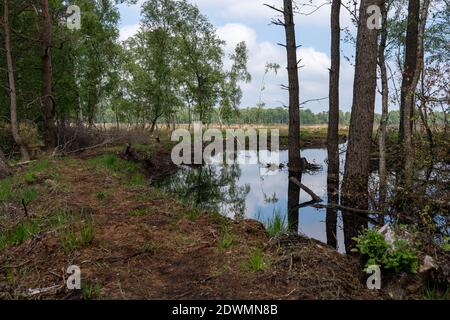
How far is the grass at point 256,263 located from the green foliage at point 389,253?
1038mm

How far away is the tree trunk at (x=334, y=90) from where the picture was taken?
1298cm

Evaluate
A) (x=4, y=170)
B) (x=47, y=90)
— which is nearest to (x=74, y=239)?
(x=4, y=170)

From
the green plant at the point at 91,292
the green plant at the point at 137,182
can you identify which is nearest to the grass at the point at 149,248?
the green plant at the point at 91,292

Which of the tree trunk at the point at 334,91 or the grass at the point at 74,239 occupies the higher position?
the tree trunk at the point at 334,91

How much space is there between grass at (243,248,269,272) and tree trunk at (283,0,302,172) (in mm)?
11369

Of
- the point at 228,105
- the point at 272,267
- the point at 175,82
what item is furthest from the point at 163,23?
the point at 272,267

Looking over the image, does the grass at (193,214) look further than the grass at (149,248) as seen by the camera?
Yes

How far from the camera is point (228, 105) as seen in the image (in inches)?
1444

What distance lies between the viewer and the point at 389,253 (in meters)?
3.75

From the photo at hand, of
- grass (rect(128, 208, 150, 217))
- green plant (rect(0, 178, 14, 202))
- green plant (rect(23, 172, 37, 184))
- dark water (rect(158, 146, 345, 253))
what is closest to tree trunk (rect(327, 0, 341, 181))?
dark water (rect(158, 146, 345, 253))

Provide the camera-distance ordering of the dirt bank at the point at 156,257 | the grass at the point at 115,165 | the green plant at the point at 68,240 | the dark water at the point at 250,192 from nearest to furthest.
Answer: the dirt bank at the point at 156,257
the green plant at the point at 68,240
the dark water at the point at 250,192
the grass at the point at 115,165

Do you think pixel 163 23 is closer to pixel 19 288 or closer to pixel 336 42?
pixel 336 42

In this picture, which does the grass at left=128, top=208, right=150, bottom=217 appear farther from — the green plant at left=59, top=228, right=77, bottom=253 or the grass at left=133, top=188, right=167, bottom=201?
the green plant at left=59, top=228, right=77, bottom=253

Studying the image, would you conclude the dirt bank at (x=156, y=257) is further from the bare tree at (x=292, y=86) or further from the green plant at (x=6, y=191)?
the bare tree at (x=292, y=86)
